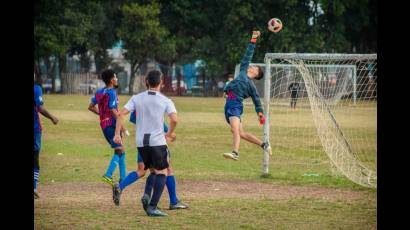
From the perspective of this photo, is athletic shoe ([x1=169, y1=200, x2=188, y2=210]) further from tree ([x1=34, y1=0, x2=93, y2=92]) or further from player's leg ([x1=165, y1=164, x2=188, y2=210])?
tree ([x1=34, y1=0, x2=93, y2=92])

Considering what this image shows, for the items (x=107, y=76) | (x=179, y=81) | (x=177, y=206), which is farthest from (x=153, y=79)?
(x=179, y=81)

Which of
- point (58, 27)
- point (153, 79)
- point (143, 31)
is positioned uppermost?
point (58, 27)

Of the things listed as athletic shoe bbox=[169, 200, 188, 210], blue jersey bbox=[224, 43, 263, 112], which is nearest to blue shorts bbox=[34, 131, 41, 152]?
athletic shoe bbox=[169, 200, 188, 210]

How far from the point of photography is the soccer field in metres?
9.78

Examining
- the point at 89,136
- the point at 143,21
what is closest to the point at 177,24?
the point at 143,21

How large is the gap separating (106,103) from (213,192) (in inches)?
76.7

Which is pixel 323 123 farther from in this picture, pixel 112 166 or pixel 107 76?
pixel 107 76

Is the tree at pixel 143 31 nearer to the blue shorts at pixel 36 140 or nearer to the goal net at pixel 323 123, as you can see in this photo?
the goal net at pixel 323 123

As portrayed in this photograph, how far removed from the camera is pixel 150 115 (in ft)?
33.0

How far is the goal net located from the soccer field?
0.47 ft

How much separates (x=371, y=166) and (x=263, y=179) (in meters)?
3.47

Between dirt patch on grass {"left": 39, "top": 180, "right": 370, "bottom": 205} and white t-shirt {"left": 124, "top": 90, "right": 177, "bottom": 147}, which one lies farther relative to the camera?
dirt patch on grass {"left": 39, "top": 180, "right": 370, "bottom": 205}

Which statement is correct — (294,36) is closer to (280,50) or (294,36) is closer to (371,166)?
(280,50)

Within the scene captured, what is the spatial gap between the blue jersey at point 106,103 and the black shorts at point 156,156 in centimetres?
208
